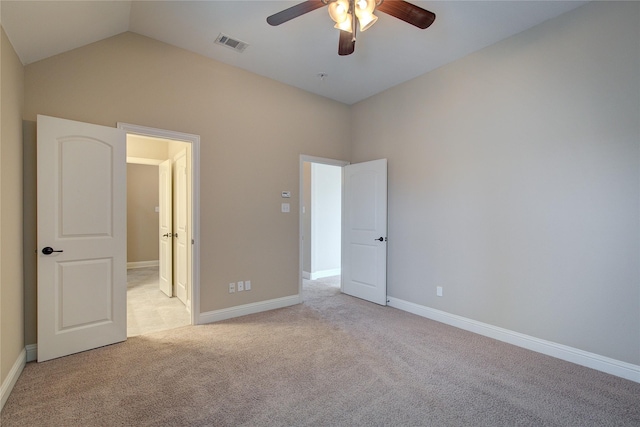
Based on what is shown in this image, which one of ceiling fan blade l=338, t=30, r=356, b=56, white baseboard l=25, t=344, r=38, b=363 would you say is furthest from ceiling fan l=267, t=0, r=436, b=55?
white baseboard l=25, t=344, r=38, b=363


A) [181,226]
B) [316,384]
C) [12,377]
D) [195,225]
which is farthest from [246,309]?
[12,377]

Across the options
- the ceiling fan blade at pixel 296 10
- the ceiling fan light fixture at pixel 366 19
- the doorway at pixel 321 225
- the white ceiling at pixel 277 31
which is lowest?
the doorway at pixel 321 225

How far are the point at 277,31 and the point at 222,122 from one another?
1.22 m

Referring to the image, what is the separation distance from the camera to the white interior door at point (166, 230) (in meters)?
4.54

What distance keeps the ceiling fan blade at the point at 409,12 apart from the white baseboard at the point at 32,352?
386 centimetres

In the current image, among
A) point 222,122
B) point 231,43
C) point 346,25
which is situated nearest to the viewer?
point 346,25

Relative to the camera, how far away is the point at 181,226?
4.15 meters

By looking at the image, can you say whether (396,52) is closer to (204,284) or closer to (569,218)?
(569,218)

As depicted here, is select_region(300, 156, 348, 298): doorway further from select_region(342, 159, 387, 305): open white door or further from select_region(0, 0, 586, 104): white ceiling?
select_region(0, 0, 586, 104): white ceiling

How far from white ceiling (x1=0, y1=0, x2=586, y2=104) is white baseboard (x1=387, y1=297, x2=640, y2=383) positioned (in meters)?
2.94

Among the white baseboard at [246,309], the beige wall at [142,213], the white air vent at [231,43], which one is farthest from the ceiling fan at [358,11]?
the beige wall at [142,213]

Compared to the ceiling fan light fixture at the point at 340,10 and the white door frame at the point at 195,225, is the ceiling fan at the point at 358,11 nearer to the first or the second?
the ceiling fan light fixture at the point at 340,10

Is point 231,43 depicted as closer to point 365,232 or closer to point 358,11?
point 358,11

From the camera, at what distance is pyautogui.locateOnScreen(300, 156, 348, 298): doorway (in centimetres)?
578
